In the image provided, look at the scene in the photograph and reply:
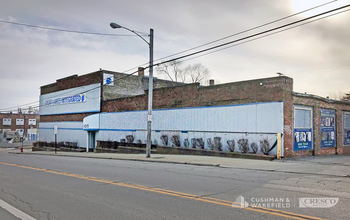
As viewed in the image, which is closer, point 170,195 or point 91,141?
point 170,195

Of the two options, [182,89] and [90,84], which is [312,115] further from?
[90,84]

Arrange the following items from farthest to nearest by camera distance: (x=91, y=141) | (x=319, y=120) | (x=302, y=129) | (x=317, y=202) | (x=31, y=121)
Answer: (x=31, y=121), (x=91, y=141), (x=319, y=120), (x=302, y=129), (x=317, y=202)

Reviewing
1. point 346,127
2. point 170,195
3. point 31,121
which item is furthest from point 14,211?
point 31,121

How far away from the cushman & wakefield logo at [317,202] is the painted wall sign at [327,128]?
14.1 m

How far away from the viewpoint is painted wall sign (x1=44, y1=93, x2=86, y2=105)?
Result: 37.0m

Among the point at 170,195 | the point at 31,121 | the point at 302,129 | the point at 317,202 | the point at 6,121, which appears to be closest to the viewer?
the point at 317,202

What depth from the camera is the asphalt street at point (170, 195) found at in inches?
239

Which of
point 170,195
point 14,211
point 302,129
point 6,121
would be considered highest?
point 6,121

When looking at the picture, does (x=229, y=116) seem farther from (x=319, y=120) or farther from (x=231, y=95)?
A: (x=319, y=120)

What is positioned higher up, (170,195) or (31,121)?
(31,121)

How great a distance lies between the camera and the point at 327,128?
20.4m

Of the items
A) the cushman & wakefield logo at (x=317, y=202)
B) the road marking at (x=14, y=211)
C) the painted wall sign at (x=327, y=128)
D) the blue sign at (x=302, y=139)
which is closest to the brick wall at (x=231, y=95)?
the blue sign at (x=302, y=139)

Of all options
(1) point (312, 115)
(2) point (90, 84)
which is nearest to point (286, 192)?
(1) point (312, 115)

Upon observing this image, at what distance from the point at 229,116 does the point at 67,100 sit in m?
27.2
